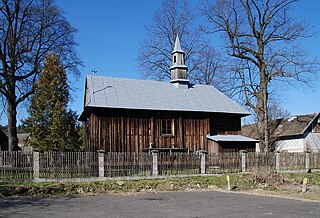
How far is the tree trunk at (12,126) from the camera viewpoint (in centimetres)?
2842

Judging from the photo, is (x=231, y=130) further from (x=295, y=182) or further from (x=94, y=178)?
(x=94, y=178)

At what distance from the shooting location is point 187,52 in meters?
44.7

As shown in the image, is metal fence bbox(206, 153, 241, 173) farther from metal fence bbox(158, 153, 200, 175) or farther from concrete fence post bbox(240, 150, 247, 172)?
metal fence bbox(158, 153, 200, 175)

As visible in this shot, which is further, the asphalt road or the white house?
the white house

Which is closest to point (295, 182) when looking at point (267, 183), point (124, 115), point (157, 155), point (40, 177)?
point (267, 183)

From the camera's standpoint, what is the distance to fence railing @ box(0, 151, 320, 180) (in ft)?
62.9

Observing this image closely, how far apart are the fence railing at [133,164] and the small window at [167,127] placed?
436 centimetres

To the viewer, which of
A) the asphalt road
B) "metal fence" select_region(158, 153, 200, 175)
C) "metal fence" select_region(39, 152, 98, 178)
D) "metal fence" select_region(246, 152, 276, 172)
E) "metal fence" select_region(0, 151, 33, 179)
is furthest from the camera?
"metal fence" select_region(246, 152, 276, 172)

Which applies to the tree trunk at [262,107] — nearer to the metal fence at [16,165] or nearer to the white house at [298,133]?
the white house at [298,133]

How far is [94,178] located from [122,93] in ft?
30.2

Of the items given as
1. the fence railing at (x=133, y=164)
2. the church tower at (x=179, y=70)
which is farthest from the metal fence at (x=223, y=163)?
the church tower at (x=179, y=70)

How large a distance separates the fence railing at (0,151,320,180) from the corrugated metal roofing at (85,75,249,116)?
4952 mm

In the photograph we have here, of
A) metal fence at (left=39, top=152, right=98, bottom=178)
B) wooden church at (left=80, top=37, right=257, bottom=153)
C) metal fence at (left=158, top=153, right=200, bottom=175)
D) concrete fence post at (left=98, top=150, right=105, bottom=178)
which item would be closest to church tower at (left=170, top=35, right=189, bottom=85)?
wooden church at (left=80, top=37, right=257, bottom=153)

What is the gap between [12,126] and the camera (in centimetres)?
2891
